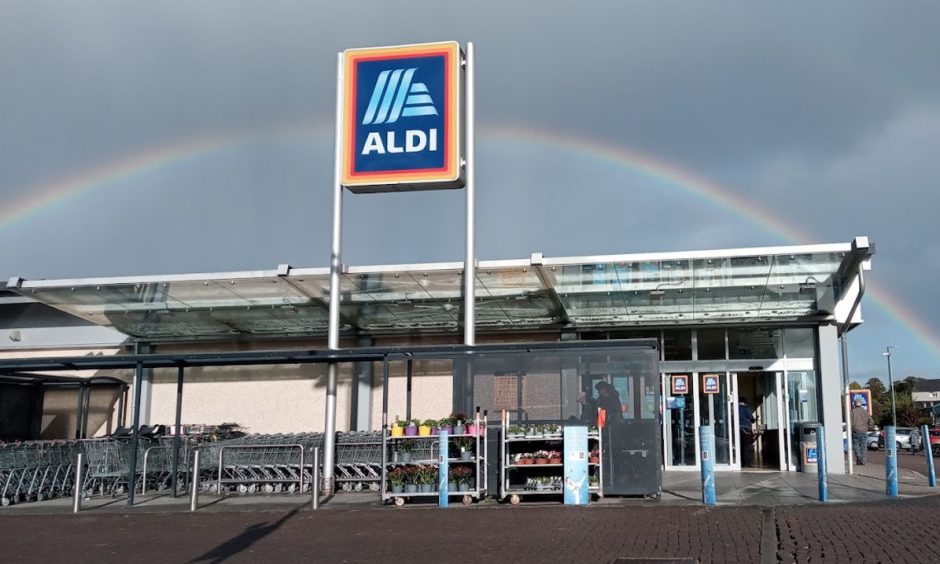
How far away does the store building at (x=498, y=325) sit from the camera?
58.5 feet

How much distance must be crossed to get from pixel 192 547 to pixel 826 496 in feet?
32.6

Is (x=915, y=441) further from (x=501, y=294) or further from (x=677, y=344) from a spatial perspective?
(x=501, y=294)

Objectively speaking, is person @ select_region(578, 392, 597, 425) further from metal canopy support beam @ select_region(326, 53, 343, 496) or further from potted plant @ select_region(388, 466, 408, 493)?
metal canopy support beam @ select_region(326, 53, 343, 496)

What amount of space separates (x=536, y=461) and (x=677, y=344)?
824 cm

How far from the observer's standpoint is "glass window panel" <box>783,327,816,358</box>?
68.4 feet

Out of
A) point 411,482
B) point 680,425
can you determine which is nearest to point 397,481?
point 411,482

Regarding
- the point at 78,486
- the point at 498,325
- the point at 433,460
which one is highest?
the point at 498,325

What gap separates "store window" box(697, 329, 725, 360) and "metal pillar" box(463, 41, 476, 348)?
6.75 metres

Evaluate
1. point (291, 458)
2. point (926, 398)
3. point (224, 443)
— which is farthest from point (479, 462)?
point (926, 398)

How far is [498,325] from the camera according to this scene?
2223cm

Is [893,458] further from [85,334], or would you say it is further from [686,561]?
[85,334]

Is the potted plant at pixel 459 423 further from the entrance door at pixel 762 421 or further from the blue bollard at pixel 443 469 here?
the entrance door at pixel 762 421

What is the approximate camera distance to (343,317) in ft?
70.3

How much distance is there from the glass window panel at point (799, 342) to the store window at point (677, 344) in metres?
2.30
